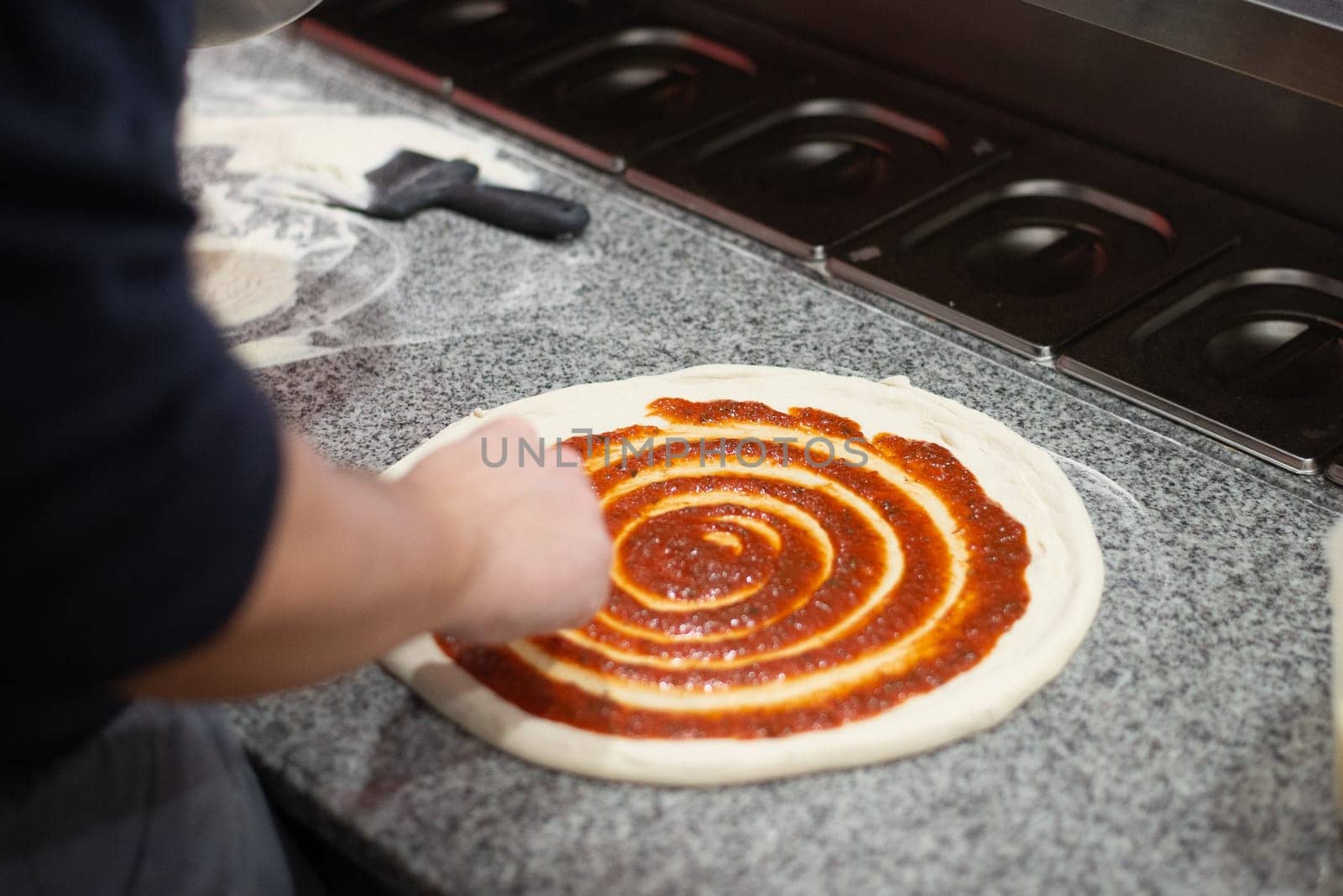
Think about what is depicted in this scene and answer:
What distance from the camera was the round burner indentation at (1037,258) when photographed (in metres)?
1.49

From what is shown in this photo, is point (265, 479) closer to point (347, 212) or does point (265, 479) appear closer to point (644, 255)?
point (644, 255)

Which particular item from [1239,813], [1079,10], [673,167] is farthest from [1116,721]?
[673,167]


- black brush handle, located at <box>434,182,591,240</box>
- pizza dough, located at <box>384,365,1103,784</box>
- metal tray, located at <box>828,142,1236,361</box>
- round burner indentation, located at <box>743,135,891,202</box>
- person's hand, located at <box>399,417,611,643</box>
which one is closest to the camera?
person's hand, located at <box>399,417,611,643</box>

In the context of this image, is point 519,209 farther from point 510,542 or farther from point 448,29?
point 510,542

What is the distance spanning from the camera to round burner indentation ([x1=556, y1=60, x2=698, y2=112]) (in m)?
1.84

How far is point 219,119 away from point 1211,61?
4.20ft

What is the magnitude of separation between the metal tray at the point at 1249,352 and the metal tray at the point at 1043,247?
35mm

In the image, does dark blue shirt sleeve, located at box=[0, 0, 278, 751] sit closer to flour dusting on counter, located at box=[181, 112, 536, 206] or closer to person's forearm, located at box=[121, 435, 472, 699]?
person's forearm, located at box=[121, 435, 472, 699]

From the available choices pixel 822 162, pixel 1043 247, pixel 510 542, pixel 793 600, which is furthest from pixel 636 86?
pixel 510 542

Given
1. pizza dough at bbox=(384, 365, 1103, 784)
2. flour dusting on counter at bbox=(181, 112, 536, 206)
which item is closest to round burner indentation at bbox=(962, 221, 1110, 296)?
pizza dough at bbox=(384, 365, 1103, 784)

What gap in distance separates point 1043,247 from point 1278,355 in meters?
0.31

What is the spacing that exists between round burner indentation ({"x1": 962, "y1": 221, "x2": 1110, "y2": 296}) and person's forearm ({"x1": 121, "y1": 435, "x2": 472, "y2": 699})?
34.9 inches

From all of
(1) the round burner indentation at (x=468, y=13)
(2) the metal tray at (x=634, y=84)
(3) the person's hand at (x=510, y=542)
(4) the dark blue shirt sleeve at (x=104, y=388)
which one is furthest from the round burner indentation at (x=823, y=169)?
(4) the dark blue shirt sleeve at (x=104, y=388)

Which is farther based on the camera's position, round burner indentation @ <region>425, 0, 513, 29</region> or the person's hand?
round burner indentation @ <region>425, 0, 513, 29</region>
